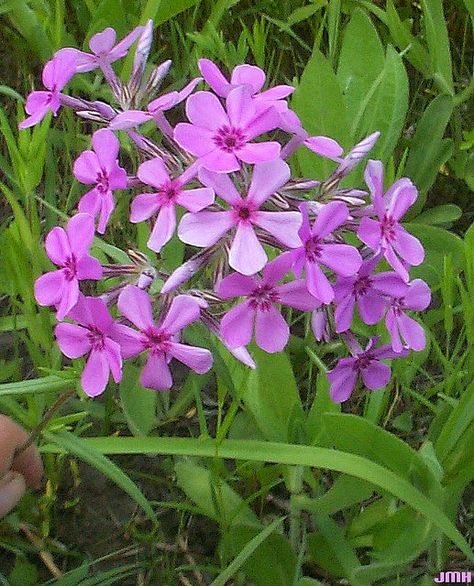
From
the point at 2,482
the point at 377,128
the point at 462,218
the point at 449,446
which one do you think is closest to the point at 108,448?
the point at 2,482

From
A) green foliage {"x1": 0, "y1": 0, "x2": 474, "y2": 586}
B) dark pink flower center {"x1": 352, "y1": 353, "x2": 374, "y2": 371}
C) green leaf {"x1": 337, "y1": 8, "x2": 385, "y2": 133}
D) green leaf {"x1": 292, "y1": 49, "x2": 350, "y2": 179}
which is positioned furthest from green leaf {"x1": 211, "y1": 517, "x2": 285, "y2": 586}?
green leaf {"x1": 337, "y1": 8, "x2": 385, "y2": 133}

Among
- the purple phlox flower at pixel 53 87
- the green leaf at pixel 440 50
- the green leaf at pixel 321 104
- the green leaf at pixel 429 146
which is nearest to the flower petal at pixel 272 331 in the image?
the purple phlox flower at pixel 53 87

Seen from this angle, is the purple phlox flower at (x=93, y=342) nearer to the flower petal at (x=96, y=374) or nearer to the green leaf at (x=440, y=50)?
the flower petal at (x=96, y=374)

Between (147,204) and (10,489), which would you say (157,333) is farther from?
(10,489)

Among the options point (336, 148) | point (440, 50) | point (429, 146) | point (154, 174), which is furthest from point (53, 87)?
point (440, 50)

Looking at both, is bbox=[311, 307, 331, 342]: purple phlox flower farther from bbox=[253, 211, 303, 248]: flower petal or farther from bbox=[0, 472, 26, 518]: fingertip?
bbox=[0, 472, 26, 518]: fingertip

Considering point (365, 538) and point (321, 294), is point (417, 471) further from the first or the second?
point (321, 294)
